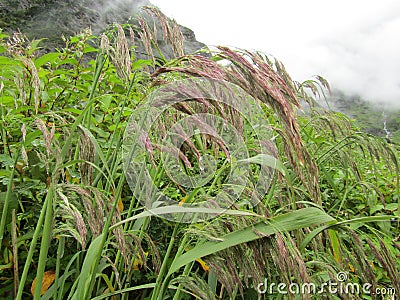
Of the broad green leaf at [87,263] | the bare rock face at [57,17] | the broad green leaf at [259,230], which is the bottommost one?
the broad green leaf at [87,263]

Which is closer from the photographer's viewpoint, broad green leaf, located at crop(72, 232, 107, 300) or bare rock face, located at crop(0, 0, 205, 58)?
broad green leaf, located at crop(72, 232, 107, 300)

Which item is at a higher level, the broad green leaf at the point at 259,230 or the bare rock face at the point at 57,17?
the bare rock face at the point at 57,17

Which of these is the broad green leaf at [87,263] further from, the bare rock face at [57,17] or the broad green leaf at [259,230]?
the bare rock face at [57,17]

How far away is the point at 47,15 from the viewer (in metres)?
4.50

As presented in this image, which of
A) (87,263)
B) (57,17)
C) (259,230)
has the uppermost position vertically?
(57,17)

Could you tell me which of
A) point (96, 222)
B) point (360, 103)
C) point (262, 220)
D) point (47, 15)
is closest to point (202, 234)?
point (262, 220)

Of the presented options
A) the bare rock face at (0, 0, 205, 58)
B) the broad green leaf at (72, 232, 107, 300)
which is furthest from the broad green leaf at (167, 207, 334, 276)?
the bare rock face at (0, 0, 205, 58)

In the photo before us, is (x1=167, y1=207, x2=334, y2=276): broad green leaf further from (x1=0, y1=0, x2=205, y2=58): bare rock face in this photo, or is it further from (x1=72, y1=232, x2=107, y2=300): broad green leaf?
(x1=0, y1=0, x2=205, y2=58): bare rock face

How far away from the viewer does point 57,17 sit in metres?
4.39

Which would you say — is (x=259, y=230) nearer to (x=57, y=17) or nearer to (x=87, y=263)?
(x=87, y=263)

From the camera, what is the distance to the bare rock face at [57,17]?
4262 millimetres

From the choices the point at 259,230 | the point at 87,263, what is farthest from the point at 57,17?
the point at 259,230

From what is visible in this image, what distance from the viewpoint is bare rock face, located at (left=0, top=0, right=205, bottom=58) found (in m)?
4.26

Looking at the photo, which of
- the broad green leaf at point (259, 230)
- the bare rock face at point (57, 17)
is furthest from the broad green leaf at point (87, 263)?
the bare rock face at point (57, 17)
